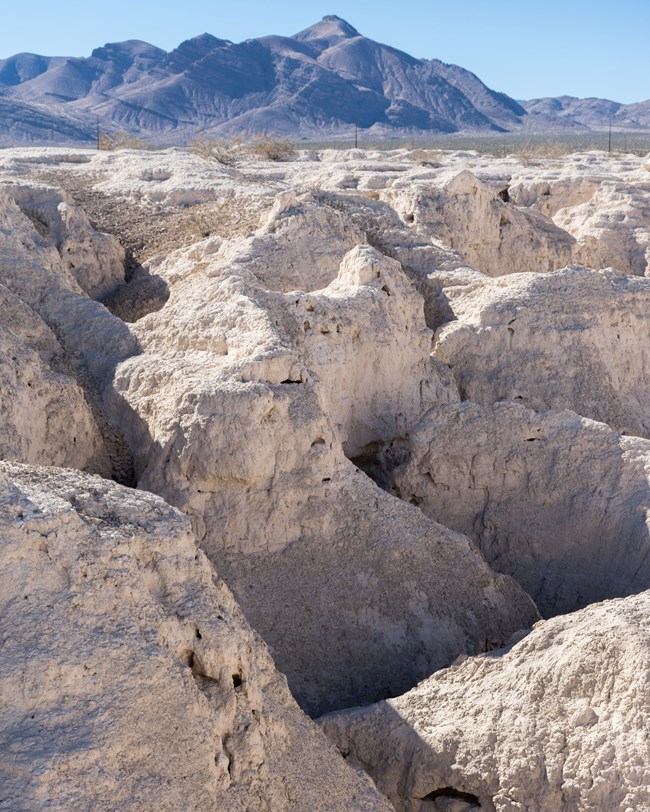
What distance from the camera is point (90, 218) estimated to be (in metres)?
14.9

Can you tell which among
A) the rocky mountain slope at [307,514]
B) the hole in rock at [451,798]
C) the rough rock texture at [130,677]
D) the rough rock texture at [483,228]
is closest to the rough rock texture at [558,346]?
the rocky mountain slope at [307,514]

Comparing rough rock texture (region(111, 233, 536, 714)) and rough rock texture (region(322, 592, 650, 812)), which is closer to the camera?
rough rock texture (region(322, 592, 650, 812))

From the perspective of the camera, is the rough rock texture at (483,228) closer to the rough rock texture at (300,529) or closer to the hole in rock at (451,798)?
the rough rock texture at (300,529)

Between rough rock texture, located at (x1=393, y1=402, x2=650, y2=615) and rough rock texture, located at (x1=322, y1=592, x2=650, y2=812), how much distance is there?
2.43 m

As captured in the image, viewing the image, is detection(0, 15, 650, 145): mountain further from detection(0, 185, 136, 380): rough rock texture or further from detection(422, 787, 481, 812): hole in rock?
detection(422, 787, 481, 812): hole in rock

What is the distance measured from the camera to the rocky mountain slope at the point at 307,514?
5.11m

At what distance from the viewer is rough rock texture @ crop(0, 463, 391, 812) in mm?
4707

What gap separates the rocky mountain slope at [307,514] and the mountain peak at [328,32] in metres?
127

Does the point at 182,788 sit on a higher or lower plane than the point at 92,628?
lower

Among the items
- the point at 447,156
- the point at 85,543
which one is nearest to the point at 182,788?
the point at 85,543

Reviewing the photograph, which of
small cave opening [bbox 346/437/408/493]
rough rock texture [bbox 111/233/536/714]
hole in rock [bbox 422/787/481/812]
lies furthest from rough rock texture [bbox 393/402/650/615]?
hole in rock [bbox 422/787/481/812]

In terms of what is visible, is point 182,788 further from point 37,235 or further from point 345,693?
point 37,235

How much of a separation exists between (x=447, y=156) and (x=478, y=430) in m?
25.2

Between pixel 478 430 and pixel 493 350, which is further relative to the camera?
pixel 493 350
